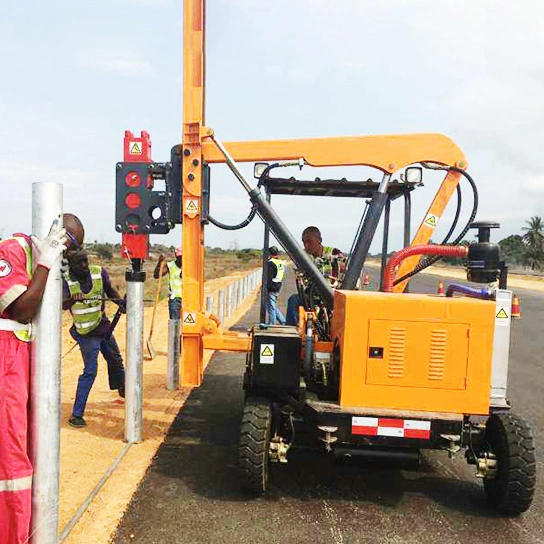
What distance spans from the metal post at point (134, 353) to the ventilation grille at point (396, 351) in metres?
2.43

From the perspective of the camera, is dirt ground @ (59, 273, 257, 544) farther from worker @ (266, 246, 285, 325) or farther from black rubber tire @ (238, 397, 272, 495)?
worker @ (266, 246, 285, 325)

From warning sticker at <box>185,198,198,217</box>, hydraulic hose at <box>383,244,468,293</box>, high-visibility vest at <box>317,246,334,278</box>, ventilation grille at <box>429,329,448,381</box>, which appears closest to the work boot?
warning sticker at <box>185,198,198,217</box>

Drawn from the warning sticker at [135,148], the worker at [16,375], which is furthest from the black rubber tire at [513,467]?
the warning sticker at [135,148]

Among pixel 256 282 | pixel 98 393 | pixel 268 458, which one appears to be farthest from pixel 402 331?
pixel 256 282

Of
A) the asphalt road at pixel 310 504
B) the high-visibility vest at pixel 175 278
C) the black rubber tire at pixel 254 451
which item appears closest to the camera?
the asphalt road at pixel 310 504

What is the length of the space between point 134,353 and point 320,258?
233cm

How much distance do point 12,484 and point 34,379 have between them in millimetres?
542

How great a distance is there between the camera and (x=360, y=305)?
4.00 metres

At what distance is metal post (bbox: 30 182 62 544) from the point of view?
9.52 feet

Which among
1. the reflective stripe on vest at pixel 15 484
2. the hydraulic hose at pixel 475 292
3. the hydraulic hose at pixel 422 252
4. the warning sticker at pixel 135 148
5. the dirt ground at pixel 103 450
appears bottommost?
the dirt ground at pixel 103 450

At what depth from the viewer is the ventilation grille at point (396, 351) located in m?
3.99

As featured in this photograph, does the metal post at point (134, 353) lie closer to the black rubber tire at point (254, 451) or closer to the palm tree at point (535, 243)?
the black rubber tire at point (254, 451)

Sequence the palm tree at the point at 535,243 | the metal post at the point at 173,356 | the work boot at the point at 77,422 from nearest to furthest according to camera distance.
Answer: the work boot at the point at 77,422 → the metal post at the point at 173,356 → the palm tree at the point at 535,243

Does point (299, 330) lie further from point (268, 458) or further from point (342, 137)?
point (342, 137)
